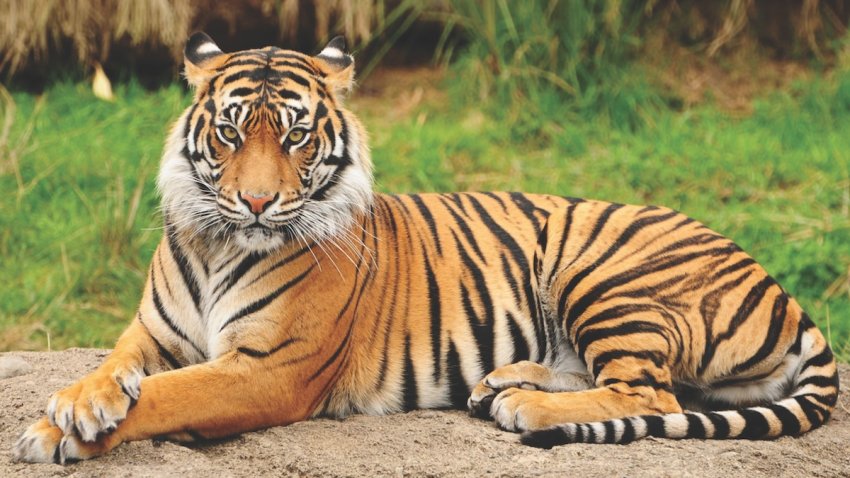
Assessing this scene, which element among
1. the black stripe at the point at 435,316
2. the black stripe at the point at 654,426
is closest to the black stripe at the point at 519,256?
the black stripe at the point at 435,316

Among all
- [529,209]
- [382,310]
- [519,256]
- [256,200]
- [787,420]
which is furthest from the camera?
[529,209]

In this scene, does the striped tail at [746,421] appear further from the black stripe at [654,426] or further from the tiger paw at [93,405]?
the tiger paw at [93,405]

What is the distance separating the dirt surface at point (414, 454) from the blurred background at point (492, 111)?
2.03m

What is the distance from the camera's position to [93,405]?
3.16m

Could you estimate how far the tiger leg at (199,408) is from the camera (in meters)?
3.14

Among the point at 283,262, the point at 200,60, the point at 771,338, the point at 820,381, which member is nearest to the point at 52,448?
the point at 283,262

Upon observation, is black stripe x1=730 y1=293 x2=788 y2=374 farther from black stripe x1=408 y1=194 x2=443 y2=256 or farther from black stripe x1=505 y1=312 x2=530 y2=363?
black stripe x1=408 y1=194 x2=443 y2=256

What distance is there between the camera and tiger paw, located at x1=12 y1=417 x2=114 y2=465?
10.2ft

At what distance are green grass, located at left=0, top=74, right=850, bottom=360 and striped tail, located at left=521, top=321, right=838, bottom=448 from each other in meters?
1.23

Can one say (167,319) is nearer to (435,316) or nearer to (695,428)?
(435,316)

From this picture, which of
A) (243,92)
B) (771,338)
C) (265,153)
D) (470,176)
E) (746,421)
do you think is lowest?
(470,176)

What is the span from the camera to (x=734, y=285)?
3959 millimetres

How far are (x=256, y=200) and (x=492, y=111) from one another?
418cm

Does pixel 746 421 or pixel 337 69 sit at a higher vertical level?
pixel 337 69
